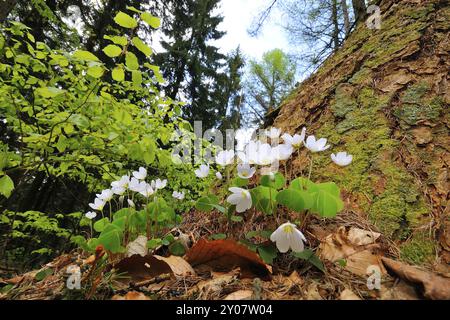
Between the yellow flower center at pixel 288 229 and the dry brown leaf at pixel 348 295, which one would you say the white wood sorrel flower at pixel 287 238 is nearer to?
the yellow flower center at pixel 288 229

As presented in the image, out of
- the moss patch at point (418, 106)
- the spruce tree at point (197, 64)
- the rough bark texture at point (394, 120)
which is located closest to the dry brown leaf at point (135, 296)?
the rough bark texture at point (394, 120)

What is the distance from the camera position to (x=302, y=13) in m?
7.45

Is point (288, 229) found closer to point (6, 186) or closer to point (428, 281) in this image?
point (428, 281)

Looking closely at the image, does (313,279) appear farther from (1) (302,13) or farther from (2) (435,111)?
(1) (302,13)

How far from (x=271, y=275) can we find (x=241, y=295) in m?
0.18

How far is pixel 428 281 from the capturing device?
77 cm

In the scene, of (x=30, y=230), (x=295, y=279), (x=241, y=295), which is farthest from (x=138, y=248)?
Answer: (x=30, y=230)

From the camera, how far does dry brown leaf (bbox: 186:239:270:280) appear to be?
1.00 m

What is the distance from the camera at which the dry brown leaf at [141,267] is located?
1044 mm

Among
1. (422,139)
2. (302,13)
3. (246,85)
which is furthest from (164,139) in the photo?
(246,85)

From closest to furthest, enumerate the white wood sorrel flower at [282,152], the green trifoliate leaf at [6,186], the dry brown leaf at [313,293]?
the dry brown leaf at [313,293] → the white wood sorrel flower at [282,152] → the green trifoliate leaf at [6,186]

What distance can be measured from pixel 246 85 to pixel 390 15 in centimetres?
1442

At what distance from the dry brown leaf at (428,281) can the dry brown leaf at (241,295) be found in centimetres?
45

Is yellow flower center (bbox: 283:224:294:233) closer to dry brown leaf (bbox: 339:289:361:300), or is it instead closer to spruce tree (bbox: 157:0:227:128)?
dry brown leaf (bbox: 339:289:361:300)
